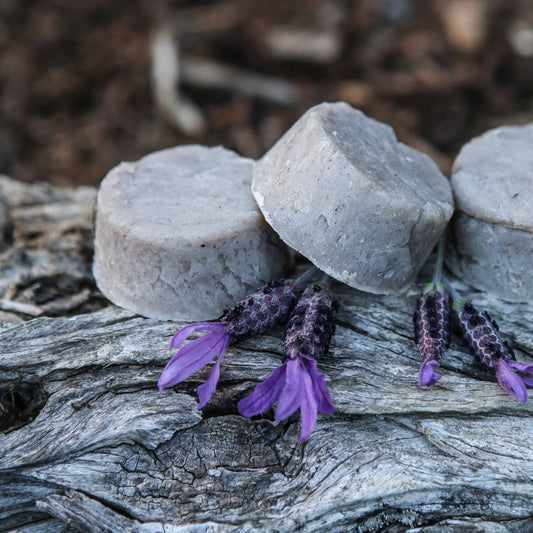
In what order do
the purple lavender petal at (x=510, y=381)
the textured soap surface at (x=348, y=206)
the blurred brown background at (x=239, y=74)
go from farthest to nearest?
the blurred brown background at (x=239, y=74), the textured soap surface at (x=348, y=206), the purple lavender petal at (x=510, y=381)

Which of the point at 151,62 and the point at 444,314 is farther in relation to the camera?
the point at 151,62

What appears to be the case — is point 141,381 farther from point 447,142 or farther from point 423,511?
point 447,142

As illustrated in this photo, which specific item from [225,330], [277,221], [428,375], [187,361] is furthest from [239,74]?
[428,375]

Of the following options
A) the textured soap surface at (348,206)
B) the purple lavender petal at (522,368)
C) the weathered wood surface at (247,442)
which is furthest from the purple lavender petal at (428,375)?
the textured soap surface at (348,206)

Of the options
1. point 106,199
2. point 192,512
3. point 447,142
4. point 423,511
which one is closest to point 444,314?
point 423,511

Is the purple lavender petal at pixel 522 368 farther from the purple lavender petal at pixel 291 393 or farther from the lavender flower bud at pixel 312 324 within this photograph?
the purple lavender petal at pixel 291 393

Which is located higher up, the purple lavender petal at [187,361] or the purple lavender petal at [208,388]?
the purple lavender petal at [187,361]

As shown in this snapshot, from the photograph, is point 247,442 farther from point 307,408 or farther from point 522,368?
point 522,368
